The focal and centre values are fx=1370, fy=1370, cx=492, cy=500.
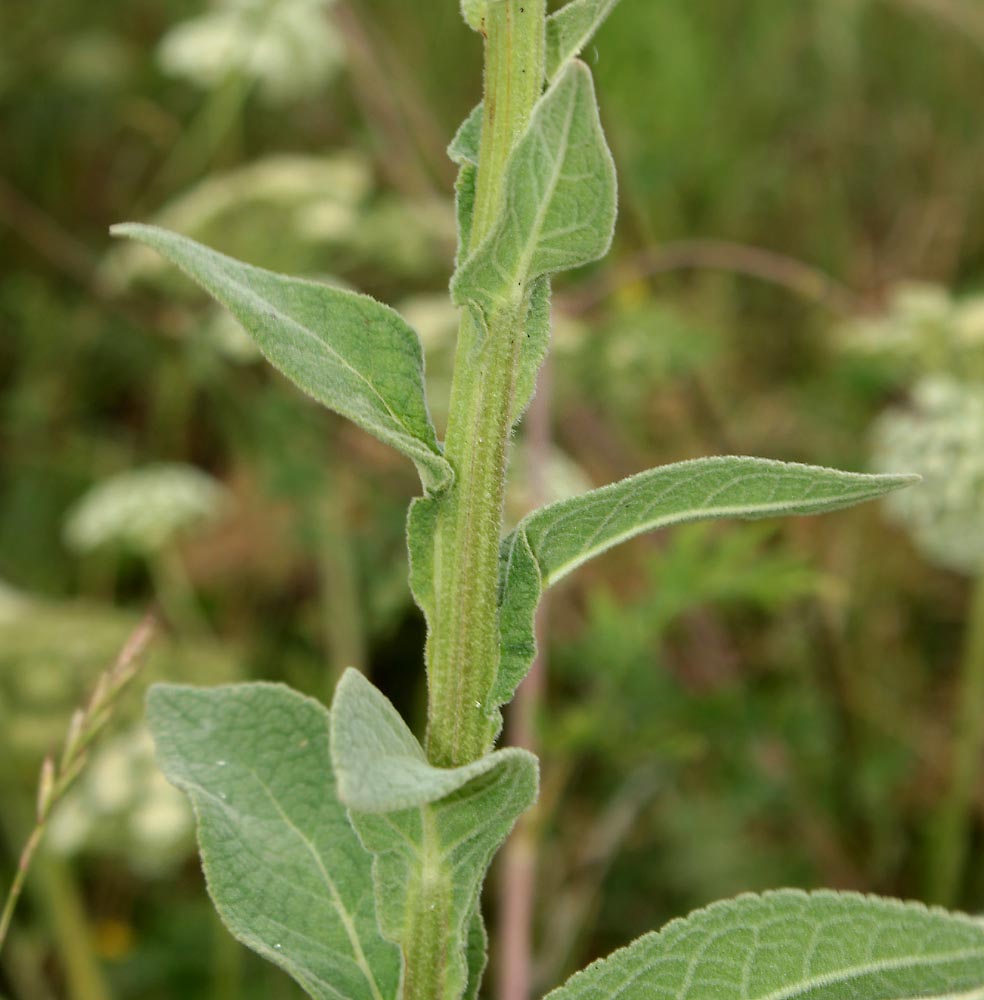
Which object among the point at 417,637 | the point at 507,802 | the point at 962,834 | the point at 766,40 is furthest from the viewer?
the point at 766,40

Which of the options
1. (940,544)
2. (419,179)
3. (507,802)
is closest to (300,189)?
(419,179)

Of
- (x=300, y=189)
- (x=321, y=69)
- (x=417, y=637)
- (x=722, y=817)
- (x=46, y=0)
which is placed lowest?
(x=722, y=817)

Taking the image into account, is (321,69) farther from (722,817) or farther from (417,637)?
(722,817)

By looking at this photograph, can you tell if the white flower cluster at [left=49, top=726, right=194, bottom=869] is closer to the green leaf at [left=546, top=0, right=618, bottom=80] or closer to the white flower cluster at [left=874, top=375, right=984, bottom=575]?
the white flower cluster at [left=874, top=375, right=984, bottom=575]

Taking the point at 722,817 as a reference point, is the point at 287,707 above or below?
above

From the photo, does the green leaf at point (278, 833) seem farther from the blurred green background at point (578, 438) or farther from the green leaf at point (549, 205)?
the blurred green background at point (578, 438)

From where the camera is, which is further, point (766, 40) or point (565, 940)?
point (766, 40)

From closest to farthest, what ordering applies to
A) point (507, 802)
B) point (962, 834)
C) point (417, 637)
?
point (507, 802) → point (962, 834) → point (417, 637)

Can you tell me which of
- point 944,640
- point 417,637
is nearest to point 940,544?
point 944,640
